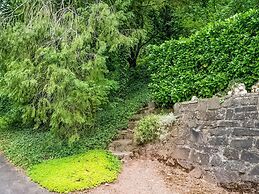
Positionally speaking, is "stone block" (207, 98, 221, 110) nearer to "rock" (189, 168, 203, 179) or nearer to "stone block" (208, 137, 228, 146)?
"stone block" (208, 137, 228, 146)

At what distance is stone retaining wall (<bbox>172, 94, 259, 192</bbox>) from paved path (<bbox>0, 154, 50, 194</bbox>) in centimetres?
258

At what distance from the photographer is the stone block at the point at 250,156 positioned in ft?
15.6

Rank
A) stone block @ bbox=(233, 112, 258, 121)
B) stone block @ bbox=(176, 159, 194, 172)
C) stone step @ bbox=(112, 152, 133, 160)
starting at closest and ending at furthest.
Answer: stone block @ bbox=(233, 112, 258, 121) < stone block @ bbox=(176, 159, 194, 172) < stone step @ bbox=(112, 152, 133, 160)

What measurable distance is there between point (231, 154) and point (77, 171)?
261 centimetres

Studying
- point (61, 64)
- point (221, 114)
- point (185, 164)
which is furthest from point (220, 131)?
point (61, 64)

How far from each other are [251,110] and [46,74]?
11.8 feet

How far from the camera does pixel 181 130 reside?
630 centimetres

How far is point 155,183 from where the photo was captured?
548 centimetres

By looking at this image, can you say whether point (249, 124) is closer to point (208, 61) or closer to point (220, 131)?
point (220, 131)

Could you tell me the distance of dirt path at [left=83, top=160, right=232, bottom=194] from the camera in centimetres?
518

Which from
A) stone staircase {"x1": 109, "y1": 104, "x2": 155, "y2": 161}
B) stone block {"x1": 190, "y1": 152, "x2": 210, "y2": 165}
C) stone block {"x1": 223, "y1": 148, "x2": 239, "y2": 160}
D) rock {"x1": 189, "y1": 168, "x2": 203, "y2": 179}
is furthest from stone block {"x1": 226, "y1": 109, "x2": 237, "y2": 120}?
stone staircase {"x1": 109, "y1": 104, "x2": 155, "y2": 161}

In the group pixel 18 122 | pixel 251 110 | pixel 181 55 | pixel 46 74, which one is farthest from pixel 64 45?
pixel 18 122

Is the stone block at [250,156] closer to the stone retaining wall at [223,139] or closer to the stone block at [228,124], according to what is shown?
the stone retaining wall at [223,139]

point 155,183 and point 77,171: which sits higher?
point 77,171
